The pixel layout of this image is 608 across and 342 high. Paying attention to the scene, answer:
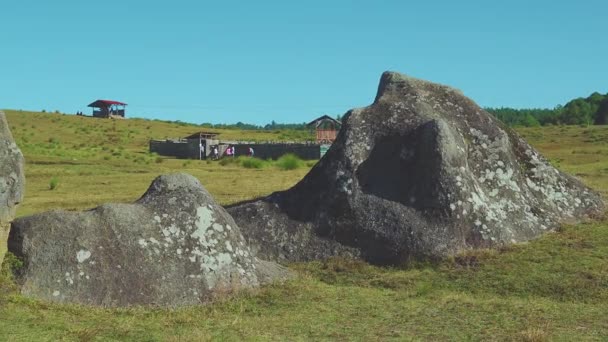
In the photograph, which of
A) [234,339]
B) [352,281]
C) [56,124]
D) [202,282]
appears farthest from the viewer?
[56,124]

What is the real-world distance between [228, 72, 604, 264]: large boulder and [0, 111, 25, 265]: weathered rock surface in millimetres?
4681

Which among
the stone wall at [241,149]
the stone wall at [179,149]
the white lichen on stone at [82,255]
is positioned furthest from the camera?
the stone wall at [179,149]

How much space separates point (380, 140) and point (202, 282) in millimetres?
5326

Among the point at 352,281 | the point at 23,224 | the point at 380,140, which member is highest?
the point at 380,140

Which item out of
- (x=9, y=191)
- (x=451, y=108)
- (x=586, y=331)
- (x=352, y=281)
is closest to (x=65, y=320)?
(x=9, y=191)

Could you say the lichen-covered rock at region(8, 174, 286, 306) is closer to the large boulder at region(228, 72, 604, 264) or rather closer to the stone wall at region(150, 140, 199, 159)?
the large boulder at region(228, 72, 604, 264)

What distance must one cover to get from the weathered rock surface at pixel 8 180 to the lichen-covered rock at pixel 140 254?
40 cm

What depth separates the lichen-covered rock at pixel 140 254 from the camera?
984 cm

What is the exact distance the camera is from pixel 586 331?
8672mm

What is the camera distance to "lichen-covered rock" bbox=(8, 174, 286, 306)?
9.84m

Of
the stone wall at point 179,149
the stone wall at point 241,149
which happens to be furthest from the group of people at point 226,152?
the stone wall at point 179,149

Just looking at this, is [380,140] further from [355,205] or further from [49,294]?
[49,294]

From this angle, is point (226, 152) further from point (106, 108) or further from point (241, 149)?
point (106, 108)

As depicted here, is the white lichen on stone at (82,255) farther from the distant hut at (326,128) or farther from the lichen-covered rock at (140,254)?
the distant hut at (326,128)
